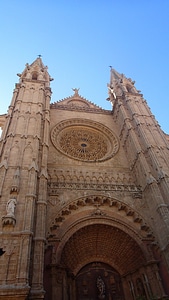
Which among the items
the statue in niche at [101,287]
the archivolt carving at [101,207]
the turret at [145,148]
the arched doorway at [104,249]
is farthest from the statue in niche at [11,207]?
the turret at [145,148]

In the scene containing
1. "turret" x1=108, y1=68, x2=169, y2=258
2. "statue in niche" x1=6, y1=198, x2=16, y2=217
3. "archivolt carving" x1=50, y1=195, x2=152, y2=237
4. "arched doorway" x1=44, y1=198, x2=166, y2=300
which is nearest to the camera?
"statue in niche" x1=6, y1=198, x2=16, y2=217

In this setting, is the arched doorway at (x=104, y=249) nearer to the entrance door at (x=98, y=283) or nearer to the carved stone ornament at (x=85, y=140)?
the entrance door at (x=98, y=283)

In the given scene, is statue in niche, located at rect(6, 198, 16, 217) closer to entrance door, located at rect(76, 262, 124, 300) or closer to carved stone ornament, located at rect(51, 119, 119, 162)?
entrance door, located at rect(76, 262, 124, 300)

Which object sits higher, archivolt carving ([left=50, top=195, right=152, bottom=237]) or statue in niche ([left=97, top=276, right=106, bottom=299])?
archivolt carving ([left=50, top=195, right=152, bottom=237])

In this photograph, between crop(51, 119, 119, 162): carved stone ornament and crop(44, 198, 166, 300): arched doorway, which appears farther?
crop(51, 119, 119, 162): carved stone ornament

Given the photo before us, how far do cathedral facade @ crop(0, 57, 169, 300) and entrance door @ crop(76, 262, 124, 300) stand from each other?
4cm

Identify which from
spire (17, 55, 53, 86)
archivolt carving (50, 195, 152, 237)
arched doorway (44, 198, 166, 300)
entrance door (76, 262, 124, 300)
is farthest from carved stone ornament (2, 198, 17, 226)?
spire (17, 55, 53, 86)

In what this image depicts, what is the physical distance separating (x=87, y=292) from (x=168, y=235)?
4.53m

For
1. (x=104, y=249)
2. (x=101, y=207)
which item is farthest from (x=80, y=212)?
(x=104, y=249)

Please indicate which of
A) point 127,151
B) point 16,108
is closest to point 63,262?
point 127,151

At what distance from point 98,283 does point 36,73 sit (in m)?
18.3

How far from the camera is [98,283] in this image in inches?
410

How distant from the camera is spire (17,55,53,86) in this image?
64.4 feet

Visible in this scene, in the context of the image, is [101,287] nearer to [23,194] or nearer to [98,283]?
[98,283]
